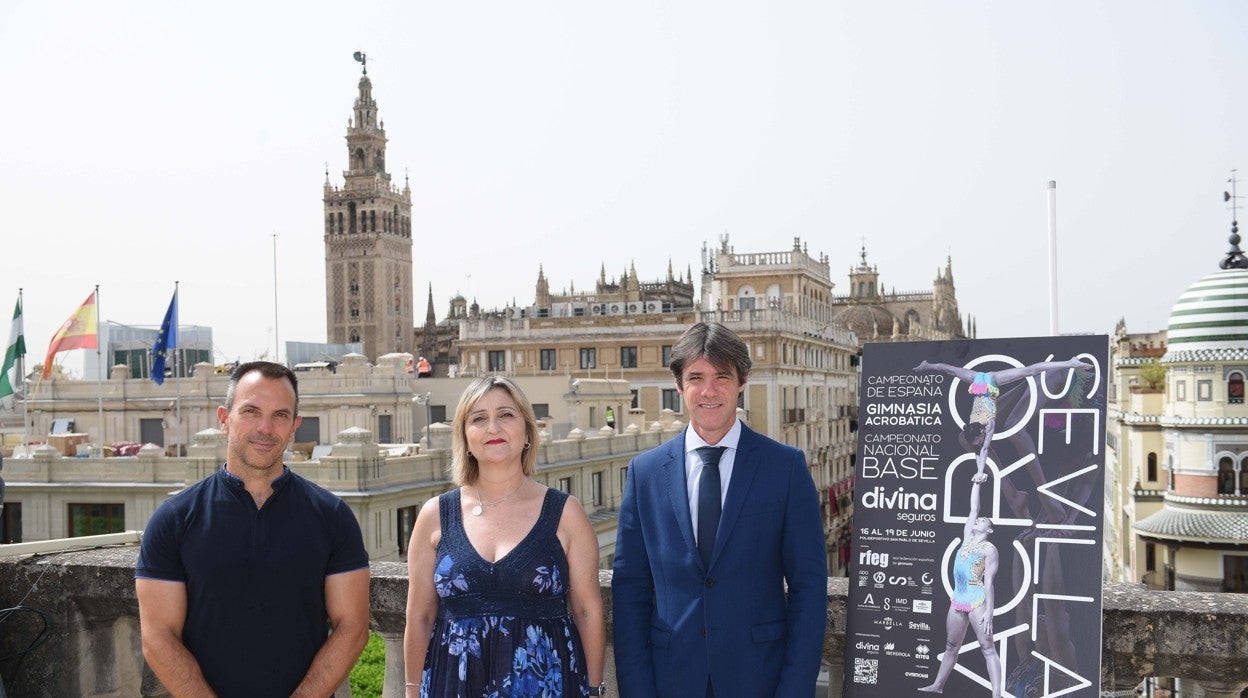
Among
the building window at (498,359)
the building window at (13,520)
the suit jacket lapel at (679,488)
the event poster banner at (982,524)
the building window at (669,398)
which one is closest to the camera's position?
the event poster banner at (982,524)

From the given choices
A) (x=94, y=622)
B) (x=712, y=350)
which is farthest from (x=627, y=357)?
(x=712, y=350)

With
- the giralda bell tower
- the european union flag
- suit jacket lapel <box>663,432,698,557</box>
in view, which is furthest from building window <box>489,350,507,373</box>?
suit jacket lapel <box>663,432,698,557</box>

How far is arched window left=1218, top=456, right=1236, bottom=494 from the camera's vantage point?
29828 mm

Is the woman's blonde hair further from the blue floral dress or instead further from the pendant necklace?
the blue floral dress

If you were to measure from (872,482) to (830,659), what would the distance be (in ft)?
2.56

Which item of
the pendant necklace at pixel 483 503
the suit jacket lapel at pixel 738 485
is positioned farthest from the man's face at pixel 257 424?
the suit jacket lapel at pixel 738 485

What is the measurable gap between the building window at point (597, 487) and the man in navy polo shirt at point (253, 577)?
33742mm

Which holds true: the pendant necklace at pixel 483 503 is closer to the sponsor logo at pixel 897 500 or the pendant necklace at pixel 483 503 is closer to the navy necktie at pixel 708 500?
the navy necktie at pixel 708 500

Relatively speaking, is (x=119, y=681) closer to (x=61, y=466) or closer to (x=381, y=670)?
(x=381, y=670)

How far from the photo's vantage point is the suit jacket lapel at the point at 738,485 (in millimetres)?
4008

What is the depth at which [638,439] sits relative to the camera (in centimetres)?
4222

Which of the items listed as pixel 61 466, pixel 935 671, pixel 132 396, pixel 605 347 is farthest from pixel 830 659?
pixel 605 347

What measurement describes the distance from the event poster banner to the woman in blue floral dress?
1018mm

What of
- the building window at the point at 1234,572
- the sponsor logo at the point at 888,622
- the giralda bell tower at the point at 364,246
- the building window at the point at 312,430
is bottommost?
the building window at the point at 1234,572
